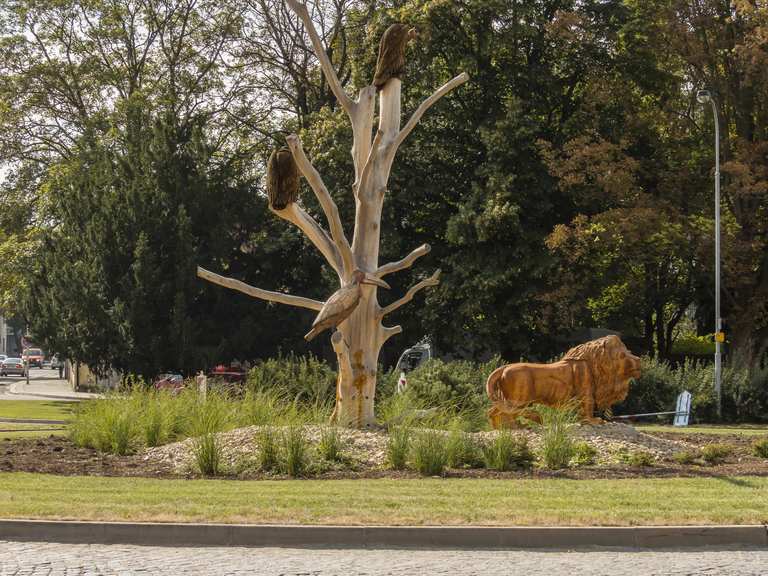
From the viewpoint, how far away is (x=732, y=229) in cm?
A: 3762

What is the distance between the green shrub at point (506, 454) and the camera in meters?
14.8

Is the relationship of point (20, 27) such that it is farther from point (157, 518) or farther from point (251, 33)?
point (157, 518)

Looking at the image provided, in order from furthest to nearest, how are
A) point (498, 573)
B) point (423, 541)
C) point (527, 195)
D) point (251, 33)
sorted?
point (251, 33) < point (527, 195) < point (423, 541) < point (498, 573)

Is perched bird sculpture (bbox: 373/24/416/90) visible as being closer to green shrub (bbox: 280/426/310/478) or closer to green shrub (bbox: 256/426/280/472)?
green shrub (bbox: 280/426/310/478)

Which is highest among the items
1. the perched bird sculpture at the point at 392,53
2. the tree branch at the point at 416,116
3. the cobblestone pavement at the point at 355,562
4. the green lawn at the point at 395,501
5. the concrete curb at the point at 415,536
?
the perched bird sculpture at the point at 392,53

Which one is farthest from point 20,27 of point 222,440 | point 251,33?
point 222,440

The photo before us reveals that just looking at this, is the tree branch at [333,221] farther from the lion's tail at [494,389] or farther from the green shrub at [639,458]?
the green shrub at [639,458]

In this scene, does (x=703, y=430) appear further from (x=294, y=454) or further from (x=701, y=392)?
(x=294, y=454)

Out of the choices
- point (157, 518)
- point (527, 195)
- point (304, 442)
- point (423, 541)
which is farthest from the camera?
point (527, 195)

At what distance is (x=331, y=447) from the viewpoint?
50.3 ft

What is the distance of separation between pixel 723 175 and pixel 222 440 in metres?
26.9

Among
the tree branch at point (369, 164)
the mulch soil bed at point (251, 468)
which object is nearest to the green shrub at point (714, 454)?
the mulch soil bed at point (251, 468)

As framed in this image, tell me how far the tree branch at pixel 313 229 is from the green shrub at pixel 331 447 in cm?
411

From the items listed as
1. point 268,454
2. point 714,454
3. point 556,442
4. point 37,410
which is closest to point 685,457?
point 714,454
